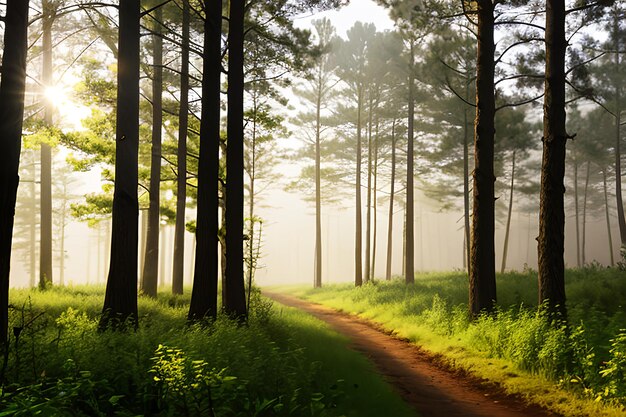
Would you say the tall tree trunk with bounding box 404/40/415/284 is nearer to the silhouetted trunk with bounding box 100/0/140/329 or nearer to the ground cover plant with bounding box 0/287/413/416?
the ground cover plant with bounding box 0/287/413/416

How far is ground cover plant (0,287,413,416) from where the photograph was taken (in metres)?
4.29

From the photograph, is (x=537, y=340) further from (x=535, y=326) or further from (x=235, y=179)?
(x=235, y=179)

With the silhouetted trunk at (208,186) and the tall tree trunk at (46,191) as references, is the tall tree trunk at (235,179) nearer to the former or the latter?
the silhouetted trunk at (208,186)

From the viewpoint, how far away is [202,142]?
34.2 ft

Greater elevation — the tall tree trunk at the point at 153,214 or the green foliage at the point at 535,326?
the tall tree trunk at the point at 153,214

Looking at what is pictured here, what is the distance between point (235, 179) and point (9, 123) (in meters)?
5.11

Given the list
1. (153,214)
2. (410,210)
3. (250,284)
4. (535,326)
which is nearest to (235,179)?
(250,284)

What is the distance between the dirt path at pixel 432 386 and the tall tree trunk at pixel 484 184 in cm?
218

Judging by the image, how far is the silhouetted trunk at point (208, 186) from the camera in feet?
33.4

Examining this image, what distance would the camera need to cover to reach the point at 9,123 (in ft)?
22.5

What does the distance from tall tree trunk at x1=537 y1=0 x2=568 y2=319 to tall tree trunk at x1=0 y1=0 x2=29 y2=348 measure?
956cm

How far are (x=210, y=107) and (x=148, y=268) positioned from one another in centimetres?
838

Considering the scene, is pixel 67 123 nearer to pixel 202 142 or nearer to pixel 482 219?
pixel 202 142

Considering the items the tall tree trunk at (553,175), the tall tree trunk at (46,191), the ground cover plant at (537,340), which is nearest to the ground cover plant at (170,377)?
the ground cover plant at (537,340)
